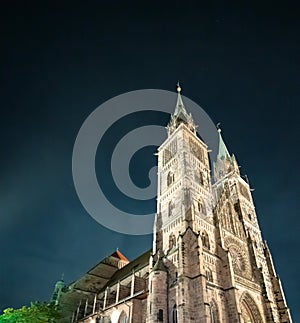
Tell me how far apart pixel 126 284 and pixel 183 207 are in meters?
14.5

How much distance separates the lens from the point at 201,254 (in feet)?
81.6

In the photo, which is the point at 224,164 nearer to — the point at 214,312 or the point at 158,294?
the point at 214,312

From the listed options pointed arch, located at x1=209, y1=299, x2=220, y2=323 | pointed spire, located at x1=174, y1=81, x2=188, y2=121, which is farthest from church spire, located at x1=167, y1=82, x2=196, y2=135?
pointed arch, located at x1=209, y1=299, x2=220, y2=323

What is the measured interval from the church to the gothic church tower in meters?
0.08

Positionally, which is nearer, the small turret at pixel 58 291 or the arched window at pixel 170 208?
the arched window at pixel 170 208

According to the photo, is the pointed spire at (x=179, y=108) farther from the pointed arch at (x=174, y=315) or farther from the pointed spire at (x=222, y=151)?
the pointed arch at (x=174, y=315)

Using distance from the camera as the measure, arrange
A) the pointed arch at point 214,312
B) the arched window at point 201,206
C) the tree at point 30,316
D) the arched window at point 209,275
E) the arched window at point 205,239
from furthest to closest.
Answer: the arched window at point 201,206, the arched window at point 205,239, the tree at point 30,316, the arched window at point 209,275, the pointed arch at point 214,312

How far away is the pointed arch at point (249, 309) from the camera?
26.8 meters

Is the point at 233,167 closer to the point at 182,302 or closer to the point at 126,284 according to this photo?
the point at 126,284

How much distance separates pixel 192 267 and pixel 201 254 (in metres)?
1.49

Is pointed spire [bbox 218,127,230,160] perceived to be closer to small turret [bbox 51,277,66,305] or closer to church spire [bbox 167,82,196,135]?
church spire [bbox 167,82,196,135]

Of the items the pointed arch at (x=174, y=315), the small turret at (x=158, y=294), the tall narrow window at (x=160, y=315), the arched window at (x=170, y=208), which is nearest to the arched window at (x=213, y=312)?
the pointed arch at (x=174, y=315)

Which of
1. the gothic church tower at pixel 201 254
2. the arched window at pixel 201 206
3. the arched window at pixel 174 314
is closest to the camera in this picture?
the arched window at pixel 174 314

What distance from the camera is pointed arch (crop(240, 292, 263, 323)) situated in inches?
1055
